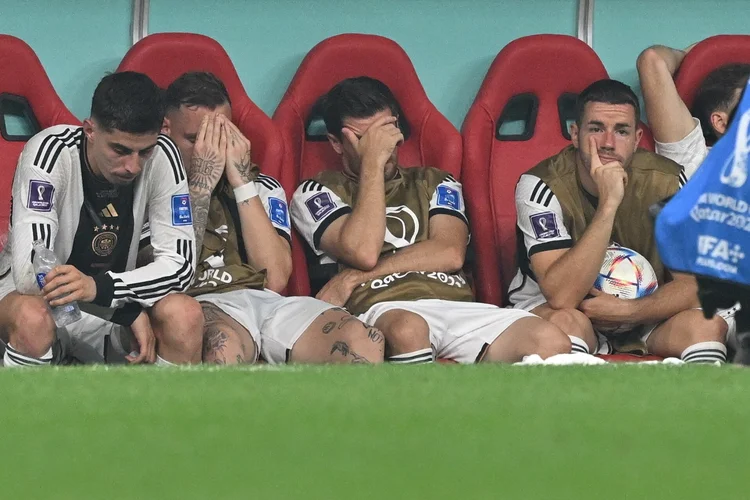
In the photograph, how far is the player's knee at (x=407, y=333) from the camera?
2811mm

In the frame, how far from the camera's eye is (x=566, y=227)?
3111 mm

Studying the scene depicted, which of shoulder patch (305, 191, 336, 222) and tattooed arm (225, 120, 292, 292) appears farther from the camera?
shoulder patch (305, 191, 336, 222)

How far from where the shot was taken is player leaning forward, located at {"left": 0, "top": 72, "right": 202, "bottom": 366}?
257cm

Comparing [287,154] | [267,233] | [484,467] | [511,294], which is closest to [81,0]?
[287,154]

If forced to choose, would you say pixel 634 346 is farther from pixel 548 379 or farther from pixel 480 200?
pixel 548 379

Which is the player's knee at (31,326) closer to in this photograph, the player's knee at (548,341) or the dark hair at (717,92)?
the player's knee at (548,341)

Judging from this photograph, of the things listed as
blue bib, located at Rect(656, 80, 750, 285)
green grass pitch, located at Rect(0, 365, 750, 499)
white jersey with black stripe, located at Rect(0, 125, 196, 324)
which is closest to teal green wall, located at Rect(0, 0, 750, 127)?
white jersey with black stripe, located at Rect(0, 125, 196, 324)

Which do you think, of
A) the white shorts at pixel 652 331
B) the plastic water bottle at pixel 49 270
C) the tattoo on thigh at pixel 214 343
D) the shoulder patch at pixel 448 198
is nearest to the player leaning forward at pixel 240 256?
the tattoo on thigh at pixel 214 343

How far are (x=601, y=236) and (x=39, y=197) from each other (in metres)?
1.36

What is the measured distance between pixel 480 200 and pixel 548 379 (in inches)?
69.9

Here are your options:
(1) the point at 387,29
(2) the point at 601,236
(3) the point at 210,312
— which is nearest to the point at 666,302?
(2) the point at 601,236

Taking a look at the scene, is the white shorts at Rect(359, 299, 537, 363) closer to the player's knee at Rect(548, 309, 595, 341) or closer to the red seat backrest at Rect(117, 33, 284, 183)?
the player's knee at Rect(548, 309, 595, 341)

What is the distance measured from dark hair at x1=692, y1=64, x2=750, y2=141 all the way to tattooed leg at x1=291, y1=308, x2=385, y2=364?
4.42 feet

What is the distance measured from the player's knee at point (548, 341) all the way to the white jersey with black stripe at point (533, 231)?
0.26 m
